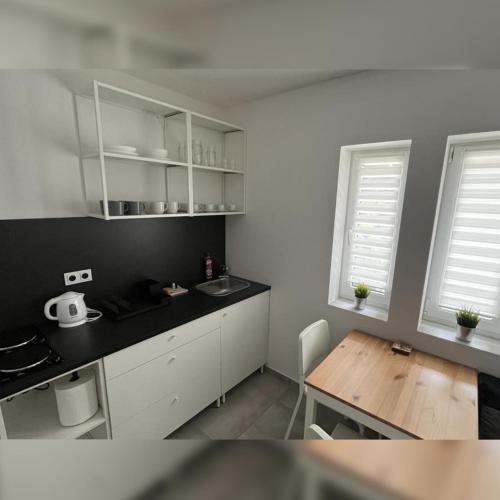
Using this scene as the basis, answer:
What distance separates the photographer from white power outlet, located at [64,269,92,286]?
67.4 inches

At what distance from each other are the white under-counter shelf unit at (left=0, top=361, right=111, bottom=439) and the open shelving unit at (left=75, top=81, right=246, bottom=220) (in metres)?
1.04

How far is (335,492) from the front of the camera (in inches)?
5.2

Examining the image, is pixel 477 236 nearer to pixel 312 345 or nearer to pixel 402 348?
pixel 402 348

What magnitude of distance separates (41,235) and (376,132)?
2.20 meters

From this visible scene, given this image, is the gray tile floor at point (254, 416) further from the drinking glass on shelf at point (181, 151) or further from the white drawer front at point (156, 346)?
the drinking glass on shelf at point (181, 151)

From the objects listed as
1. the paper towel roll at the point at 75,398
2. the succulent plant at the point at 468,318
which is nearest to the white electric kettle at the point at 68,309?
the paper towel roll at the point at 75,398

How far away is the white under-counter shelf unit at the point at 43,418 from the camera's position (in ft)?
4.31

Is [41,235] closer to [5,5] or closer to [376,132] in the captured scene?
[5,5]

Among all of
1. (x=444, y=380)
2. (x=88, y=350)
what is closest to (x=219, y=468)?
(x=88, y=350)

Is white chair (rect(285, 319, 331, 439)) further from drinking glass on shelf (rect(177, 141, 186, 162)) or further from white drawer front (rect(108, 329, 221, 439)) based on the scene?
drinking glass on shelf (rect(177, 141, 186, 162))

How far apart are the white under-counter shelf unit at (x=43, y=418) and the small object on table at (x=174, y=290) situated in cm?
76

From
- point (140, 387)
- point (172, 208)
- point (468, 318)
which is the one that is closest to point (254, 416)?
point (140, 387)

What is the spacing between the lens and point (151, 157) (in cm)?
185

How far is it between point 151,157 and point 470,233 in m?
2.12
